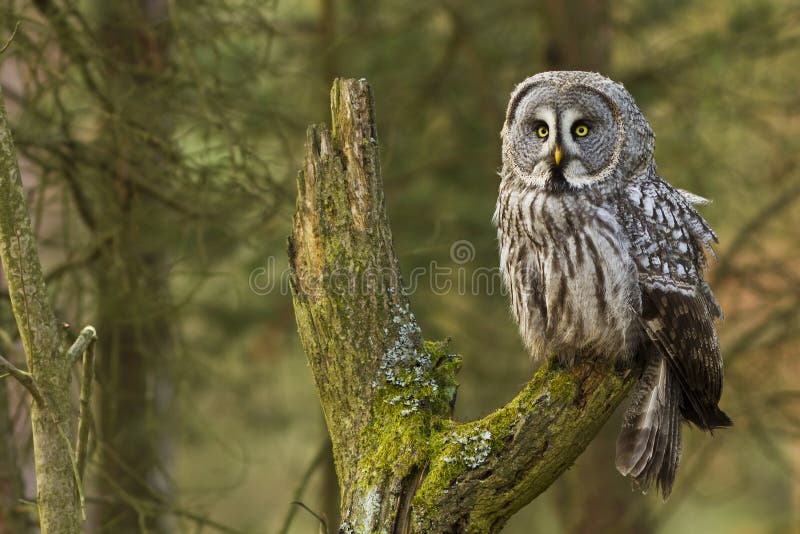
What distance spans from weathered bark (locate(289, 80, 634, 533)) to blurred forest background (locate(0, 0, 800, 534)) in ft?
3.05

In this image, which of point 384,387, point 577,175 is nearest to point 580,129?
point 577,175

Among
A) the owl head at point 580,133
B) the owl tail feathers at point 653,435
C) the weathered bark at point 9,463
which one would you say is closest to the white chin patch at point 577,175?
the owl head at point 580,133

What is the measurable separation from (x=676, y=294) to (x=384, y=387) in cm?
123

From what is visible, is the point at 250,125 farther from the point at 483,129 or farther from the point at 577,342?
the point at 483,129

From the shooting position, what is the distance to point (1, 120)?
2473 mm

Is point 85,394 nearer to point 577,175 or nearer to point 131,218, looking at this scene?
point 131,218

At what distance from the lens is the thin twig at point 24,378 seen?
7.44 feet

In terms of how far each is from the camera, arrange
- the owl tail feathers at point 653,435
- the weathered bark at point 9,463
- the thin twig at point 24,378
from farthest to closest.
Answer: the weathered bark at point 9,463 < the owl tail feathers at point 653,435 < the thin twig at point 24,378

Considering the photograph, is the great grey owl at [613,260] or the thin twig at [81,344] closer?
the thin twig at [81,344]

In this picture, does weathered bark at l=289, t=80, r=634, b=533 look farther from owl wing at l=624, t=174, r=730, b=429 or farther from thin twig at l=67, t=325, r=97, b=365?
thin twig at l=67, t=325, r=97, b=365

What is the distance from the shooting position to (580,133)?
140 inches

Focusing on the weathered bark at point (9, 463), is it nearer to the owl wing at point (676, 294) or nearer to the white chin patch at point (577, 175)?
the white chin patch at point (577, 175)

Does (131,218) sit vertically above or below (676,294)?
above

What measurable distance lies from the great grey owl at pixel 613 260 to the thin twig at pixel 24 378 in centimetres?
174
